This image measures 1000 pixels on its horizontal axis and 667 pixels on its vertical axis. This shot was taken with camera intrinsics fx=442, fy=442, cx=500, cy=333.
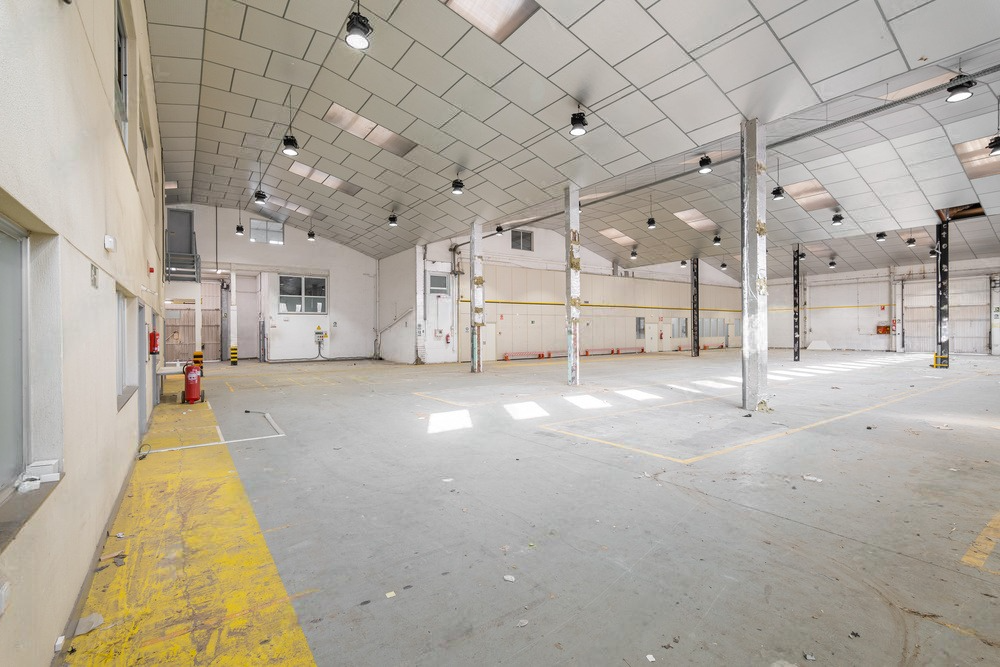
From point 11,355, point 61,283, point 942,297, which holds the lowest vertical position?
→ point 11,355

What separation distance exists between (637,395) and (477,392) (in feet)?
12.5

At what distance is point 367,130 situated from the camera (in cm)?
1134

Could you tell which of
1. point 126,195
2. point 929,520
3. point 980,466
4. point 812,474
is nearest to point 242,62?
point 126,195

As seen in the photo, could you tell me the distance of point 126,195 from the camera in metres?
4.96

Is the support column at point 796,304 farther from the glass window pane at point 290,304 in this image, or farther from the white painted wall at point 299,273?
the glass window pane at point 290,304

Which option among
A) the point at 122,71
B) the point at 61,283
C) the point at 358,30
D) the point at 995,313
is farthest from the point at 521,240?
the point at 995,313

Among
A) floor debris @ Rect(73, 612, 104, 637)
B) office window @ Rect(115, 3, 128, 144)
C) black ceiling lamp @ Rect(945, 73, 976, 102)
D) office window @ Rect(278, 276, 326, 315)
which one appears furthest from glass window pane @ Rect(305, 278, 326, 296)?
black ceiling lamp @ Rect(945, 73, 976, 102)

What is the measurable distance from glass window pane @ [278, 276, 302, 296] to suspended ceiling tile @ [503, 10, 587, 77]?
1680 cm

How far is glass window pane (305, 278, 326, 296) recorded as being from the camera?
21375 millimetres

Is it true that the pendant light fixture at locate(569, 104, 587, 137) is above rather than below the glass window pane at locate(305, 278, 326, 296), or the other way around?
above

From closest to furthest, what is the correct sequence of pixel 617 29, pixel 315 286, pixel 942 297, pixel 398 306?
pixel 617 29 < pixel 942 297 < pixel 398 306 < pixel 315 286

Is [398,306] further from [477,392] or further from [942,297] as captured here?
[942,297]

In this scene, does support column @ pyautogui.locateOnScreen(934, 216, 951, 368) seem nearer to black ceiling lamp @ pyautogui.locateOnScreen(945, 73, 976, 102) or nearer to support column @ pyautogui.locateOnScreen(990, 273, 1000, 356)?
support column @ pyautogui.locateOnScreen(990, 273, 1000, 356)

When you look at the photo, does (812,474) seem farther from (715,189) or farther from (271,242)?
(271,242)
